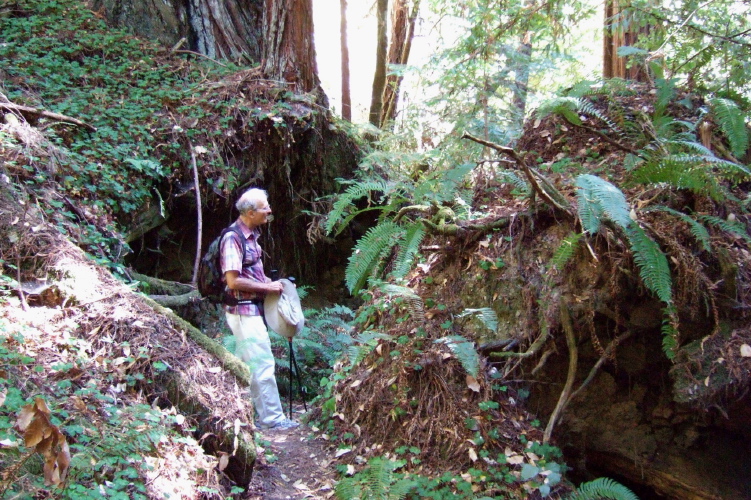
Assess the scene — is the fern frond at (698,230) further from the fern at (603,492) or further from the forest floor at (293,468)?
the forest floor at (293,468)

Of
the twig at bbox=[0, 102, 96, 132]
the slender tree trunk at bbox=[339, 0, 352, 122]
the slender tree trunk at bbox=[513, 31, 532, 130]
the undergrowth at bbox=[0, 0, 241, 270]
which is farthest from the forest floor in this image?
the slender tree trunk at bbox=[339, 0, 352, 122]

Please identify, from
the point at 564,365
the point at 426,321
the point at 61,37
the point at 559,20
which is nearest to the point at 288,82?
the point at 61,37

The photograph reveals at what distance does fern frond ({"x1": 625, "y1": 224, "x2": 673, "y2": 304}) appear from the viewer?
3342 mm

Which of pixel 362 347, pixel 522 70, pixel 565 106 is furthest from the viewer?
pixel 522 70

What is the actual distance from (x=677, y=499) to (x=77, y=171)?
21.2ft

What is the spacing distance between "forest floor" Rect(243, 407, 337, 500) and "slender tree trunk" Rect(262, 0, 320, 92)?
5.68 meters

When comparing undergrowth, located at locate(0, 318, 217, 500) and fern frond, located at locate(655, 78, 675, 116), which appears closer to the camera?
undergrowth, located at locate(0, 318, 217, 500)

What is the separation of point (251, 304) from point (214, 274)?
44 cm

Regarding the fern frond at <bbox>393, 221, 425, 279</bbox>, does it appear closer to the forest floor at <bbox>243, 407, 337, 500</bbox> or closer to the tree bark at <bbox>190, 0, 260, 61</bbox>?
the forest floor at <bbox>243, 407, 337, 500</bbox>

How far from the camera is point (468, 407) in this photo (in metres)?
4.04

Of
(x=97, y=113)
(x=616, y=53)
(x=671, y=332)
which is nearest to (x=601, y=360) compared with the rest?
(x=671, y=332)

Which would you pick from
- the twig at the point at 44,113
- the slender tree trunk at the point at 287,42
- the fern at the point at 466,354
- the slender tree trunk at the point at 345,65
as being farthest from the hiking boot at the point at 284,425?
the slender tree trunk at the point at 345,65

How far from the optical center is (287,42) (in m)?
8.43

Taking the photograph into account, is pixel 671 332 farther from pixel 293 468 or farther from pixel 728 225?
pixel 293 468
